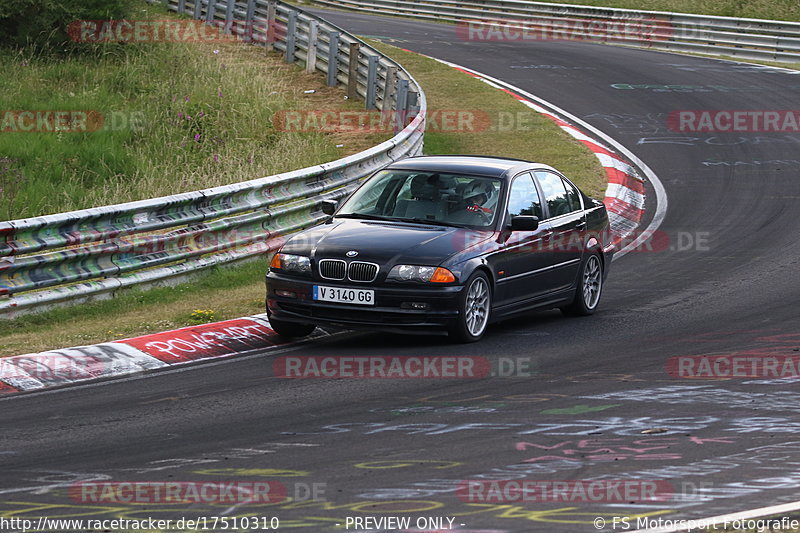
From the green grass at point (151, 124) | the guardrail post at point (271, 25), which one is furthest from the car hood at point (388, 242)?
the guardrail post at point (271, 25)

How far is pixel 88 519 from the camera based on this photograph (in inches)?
229

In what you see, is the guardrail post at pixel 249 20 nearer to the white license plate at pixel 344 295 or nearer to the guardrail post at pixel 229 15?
the guardrail post at pixel 229 15

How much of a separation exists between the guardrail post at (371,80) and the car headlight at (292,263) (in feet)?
41.3

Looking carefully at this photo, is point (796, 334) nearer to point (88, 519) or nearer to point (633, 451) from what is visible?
point (633, 451)

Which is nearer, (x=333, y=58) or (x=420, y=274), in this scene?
(x=420, y=274)

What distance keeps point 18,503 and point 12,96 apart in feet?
57.5

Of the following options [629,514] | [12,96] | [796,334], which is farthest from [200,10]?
[629,514]

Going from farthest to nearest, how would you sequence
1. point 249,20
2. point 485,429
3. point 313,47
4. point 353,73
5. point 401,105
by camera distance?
point 249,20 < point 313,47 < point 353,73 < point 401,105 < point 485,429

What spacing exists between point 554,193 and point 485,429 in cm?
504

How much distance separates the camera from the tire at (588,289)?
1209 cm

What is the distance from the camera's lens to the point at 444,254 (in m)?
10.2

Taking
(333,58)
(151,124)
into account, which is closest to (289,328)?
(151,124)

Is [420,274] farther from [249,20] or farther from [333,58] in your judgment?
[249,20]

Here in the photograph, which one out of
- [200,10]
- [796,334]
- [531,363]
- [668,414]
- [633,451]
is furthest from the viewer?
[200,10]
